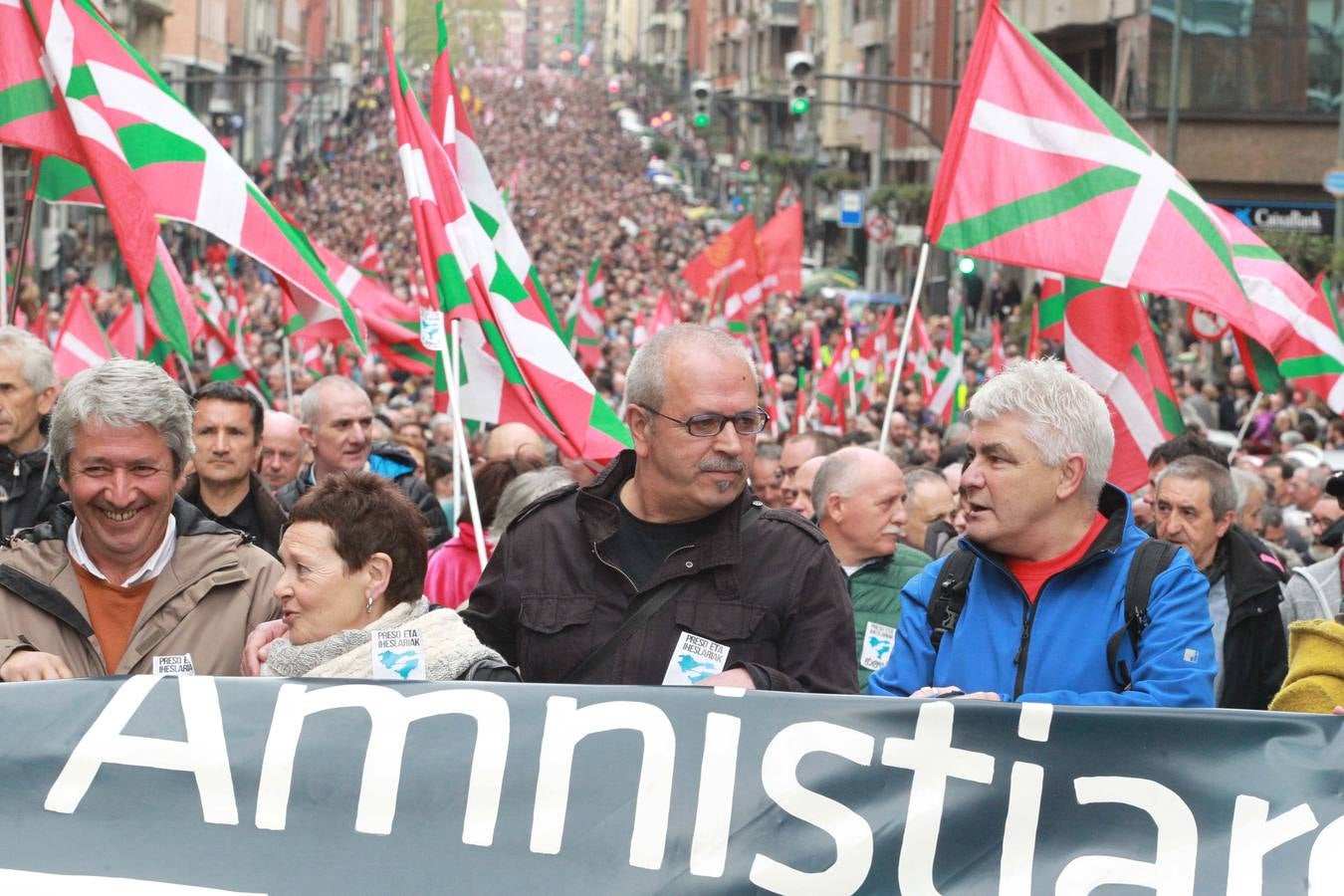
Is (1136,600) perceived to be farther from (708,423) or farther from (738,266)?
(738,266)

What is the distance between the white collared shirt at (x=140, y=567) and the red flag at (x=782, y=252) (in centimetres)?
1781

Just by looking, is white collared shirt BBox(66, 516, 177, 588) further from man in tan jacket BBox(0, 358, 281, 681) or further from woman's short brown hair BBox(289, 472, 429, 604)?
woman's short brown hair BBox(289, 472, 429, 604)

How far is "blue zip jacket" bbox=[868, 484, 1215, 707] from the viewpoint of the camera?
3666 mm

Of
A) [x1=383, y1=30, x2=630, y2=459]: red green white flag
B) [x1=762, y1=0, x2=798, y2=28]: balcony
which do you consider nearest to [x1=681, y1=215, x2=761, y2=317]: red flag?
[x1=383, y1=30, x2=630, y2=459]: red green white flag

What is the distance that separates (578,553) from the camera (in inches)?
154

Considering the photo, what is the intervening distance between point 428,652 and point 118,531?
741mm

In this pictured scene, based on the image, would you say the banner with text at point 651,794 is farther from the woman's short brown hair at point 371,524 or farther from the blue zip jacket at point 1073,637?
the woman's short brown hair at point 371,524

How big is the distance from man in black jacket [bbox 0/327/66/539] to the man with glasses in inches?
96.7

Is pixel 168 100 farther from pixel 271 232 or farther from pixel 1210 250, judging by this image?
pixel 1210 250

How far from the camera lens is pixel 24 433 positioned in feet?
20.5

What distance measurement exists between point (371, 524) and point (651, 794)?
0.79m

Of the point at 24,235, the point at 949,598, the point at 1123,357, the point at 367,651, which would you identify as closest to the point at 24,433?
the point at 24,235

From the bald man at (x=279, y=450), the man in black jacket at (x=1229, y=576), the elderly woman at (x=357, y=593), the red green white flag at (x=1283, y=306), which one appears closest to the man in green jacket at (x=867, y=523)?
the man in black jacket at (x=1229, y=576)

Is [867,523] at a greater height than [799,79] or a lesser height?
lesser
